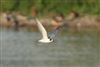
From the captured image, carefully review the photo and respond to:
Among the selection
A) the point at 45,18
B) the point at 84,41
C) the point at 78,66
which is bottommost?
the point at 78,66

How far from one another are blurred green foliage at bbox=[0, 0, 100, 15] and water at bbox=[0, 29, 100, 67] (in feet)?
20.7

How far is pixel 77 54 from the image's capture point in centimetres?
1691

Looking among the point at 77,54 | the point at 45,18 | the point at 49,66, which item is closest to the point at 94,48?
the point at 77,54

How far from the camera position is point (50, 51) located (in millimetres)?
17562

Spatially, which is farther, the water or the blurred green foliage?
the blurred green foliage

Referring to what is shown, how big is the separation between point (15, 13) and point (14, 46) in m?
10.7

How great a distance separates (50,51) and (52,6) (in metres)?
11.2

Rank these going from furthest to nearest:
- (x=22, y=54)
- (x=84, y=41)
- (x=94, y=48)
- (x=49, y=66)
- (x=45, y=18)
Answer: (x=45, y=18), (x=84, y=41), (x=94, y=48), (x=22, y=54), (x=49, y=66)

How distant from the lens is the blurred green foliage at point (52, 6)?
93.6ft

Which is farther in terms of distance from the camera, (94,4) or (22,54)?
(94,4)

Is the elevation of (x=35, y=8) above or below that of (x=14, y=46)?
above

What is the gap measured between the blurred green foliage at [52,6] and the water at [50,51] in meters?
6.30

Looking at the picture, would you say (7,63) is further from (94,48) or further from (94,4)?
(94,4)

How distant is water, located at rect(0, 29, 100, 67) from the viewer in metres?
15.2
